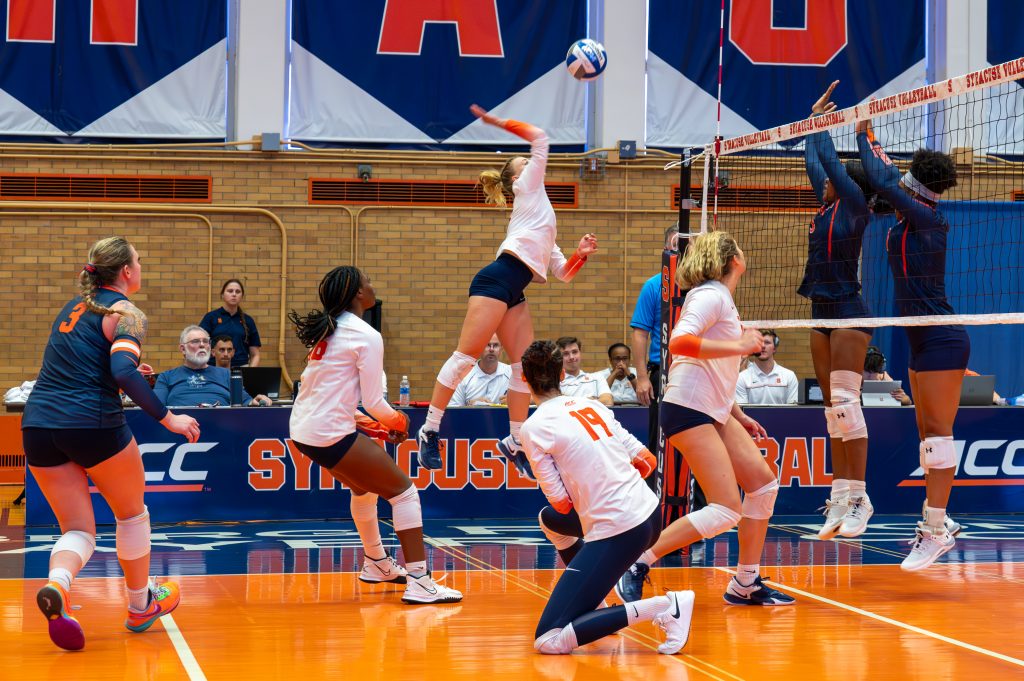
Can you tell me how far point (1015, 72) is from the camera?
587 centimetres

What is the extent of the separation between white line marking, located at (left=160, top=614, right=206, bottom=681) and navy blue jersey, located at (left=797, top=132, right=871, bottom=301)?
14.2 feet

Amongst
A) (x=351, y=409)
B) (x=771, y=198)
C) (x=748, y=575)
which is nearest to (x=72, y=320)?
(x=351, y=409)

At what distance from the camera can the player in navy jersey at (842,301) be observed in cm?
702

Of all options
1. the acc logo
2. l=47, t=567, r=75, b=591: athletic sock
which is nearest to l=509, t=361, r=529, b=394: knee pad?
l=47, t=567, r=75, b=591: athletic sock

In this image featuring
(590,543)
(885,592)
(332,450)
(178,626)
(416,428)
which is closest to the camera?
(590,543)

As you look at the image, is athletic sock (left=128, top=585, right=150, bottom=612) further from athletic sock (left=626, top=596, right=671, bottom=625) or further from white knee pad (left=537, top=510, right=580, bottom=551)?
athletic sock (left=626, top=596, right=671, bottom=625)

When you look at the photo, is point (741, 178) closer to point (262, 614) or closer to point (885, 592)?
point (885, 592)

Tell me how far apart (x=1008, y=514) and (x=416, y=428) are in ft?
18.0

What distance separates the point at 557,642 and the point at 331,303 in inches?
87.6

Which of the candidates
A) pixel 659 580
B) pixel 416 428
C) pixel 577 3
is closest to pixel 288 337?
pixel 416 428

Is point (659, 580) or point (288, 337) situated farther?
point (288, 337)

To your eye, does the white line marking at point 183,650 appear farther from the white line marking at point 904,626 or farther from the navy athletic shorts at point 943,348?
the navy athletic shorts at point 943,348

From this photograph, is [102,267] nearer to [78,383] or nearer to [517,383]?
[78,383]

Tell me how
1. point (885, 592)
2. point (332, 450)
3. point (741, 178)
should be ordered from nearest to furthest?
1. point (332, 450)
2. point (885, 592)
3. point (741, 178)
